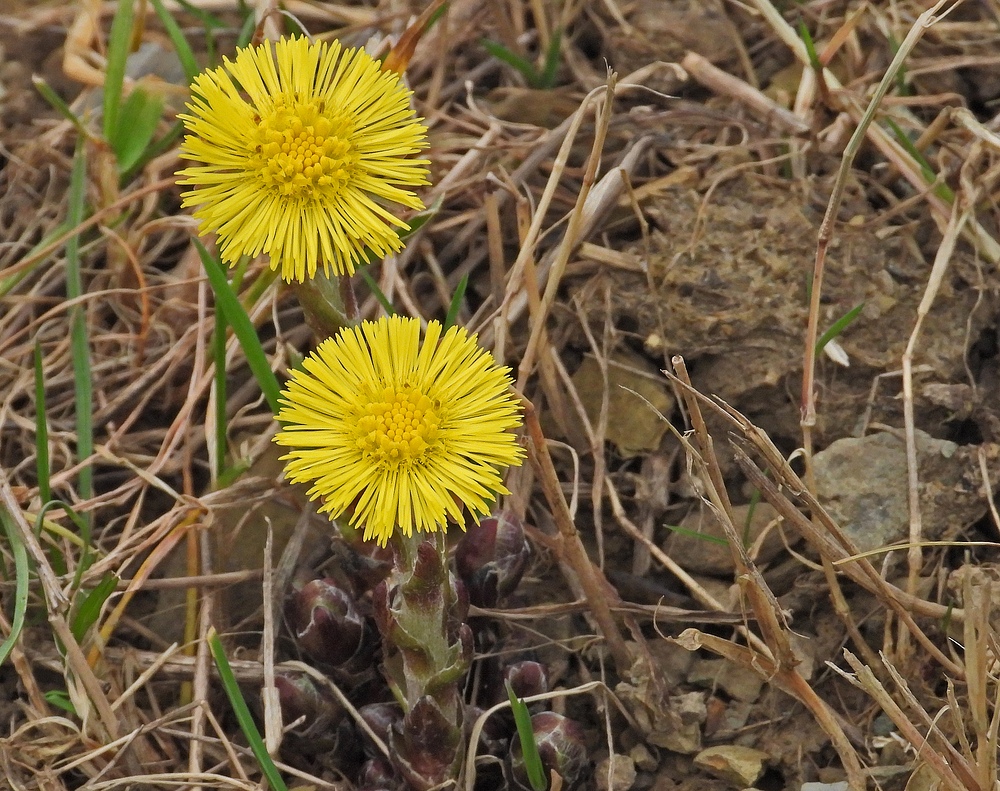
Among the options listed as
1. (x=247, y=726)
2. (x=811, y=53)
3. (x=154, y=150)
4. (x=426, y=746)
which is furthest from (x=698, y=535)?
(x=154, y=150)

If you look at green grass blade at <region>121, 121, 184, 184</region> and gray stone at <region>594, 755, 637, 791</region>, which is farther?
green grass blade at <region>121, 121, 184, 184</region>

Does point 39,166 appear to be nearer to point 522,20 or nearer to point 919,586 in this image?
point 522,20

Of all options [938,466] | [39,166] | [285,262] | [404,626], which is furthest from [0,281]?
[938,466]

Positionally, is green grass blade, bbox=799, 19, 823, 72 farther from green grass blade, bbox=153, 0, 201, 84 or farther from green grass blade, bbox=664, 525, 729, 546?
green grass blade, bbox=153, 0, 201, 84

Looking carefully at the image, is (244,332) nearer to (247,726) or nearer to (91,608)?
(91,608)

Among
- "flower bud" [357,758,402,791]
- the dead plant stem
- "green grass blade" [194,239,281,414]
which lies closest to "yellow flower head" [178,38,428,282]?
"green grass blade" [194,239,281,414]
